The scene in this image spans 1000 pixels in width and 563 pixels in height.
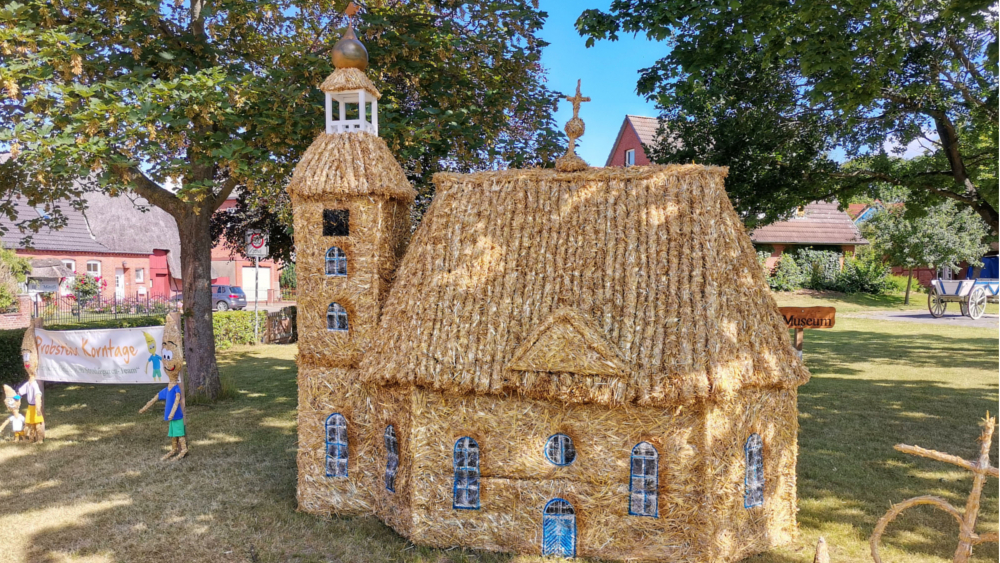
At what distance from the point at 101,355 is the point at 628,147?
28.4 m

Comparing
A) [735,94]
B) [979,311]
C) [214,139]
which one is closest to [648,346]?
[214,139]

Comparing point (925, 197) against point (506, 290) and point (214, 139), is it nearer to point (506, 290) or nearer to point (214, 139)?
point (506, 290)

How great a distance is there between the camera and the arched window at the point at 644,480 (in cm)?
676

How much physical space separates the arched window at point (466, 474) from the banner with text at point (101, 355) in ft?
27.3

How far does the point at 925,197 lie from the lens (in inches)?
580

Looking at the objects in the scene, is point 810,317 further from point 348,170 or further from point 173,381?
point 173,381

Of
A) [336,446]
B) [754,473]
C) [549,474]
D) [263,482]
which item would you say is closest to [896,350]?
[754,473]

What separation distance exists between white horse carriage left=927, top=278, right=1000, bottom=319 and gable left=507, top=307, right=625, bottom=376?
99.5ft

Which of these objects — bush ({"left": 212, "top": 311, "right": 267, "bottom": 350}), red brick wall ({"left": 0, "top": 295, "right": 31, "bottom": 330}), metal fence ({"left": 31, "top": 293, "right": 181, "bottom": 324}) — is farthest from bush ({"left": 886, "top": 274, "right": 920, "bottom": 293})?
red brick wall ({"left": 0, "top": 295, "right": 31, "bottom": 330})

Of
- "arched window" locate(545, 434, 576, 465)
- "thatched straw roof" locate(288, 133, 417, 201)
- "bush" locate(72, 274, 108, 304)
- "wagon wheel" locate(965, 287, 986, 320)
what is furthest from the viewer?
"wagon wheel" locate(965, 287, 986, 320)

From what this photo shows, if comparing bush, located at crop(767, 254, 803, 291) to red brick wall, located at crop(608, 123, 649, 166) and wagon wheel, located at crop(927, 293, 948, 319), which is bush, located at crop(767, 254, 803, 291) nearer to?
wagon wheel, located at crop(927, 293, 948, 319)

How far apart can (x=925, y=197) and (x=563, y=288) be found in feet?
40.7

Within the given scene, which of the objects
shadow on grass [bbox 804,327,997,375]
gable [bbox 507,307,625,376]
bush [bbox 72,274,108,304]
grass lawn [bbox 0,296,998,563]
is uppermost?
bush [bbox 72,274,108,304]

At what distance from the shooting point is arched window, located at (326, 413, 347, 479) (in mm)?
8156
